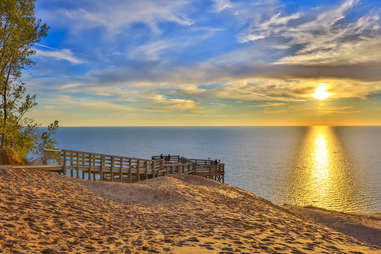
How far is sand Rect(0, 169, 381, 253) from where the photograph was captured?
693cm

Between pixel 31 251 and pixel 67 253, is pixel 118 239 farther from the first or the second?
pixel 31 251

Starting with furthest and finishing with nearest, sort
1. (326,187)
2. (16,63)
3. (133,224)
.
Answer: (326,187), (16,63), (133,224)

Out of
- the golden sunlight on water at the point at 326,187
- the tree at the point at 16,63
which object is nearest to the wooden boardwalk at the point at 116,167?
the tree at the point at 16,63

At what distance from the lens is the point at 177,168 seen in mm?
28125

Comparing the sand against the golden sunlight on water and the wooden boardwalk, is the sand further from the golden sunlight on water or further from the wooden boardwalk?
the golden sunlight on water

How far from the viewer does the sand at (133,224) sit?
6930 mm

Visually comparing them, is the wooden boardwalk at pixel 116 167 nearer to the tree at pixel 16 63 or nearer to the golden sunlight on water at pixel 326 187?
the tree at pixel 16 63

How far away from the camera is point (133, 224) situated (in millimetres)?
9180

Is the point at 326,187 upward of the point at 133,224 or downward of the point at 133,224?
downward

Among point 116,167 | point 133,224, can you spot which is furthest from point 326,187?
point 133,224

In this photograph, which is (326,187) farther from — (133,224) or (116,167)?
(133,224)

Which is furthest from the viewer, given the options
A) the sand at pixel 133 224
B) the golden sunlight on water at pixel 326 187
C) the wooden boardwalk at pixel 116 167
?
the golden sunlight on water at pixel 326 187

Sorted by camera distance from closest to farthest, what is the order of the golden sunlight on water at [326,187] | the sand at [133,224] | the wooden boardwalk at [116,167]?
1. the sand at [133,224]
2. the wooden boardwalk at [116,167]
3. the golden sunlight on water at [326,187]

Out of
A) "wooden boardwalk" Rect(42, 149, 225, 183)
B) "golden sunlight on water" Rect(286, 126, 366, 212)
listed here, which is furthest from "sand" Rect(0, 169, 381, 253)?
"golden sunlight on water" Rect(286, 126, 366, 212)
